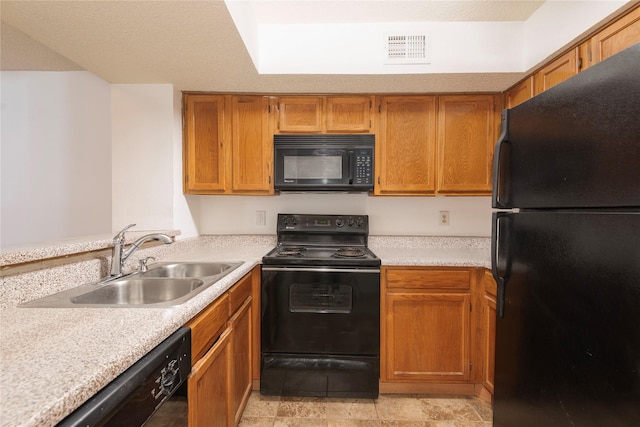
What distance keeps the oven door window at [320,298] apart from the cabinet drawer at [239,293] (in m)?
0.29

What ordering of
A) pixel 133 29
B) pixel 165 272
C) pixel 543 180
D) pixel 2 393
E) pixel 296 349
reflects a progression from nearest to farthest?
pixel 2 393 → pixel 543 180 → pixel 133 29 → pixel 165 272 → pixel 296 349

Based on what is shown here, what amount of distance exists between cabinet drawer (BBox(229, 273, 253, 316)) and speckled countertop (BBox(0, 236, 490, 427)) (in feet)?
0.51

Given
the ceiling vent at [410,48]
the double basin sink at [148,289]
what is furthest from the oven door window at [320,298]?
the ceiling vent at [410,48]

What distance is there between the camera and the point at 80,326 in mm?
842

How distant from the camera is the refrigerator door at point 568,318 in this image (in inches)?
28.5

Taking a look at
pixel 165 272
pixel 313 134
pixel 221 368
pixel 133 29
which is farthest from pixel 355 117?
pixel 221 368

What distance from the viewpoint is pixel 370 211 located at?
2.49 meters

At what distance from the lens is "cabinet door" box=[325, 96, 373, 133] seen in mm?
2197

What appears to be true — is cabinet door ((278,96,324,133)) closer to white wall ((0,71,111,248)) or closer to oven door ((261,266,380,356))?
oven door ((261,266,380,356))

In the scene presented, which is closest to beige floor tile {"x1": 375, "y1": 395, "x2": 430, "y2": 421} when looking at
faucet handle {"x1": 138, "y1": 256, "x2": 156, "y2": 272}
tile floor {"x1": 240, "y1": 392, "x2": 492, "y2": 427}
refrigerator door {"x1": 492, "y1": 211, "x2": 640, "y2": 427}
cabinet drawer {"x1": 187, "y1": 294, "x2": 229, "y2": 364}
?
tile floor {"x1": 240, "y1": 392, "x2": 492, "y2": 427}

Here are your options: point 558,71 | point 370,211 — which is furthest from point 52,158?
point 558,71

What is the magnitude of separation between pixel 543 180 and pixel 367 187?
1239mm

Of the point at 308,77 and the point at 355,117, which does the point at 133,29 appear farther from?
the point at 355,117

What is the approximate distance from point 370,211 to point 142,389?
2.02 m
